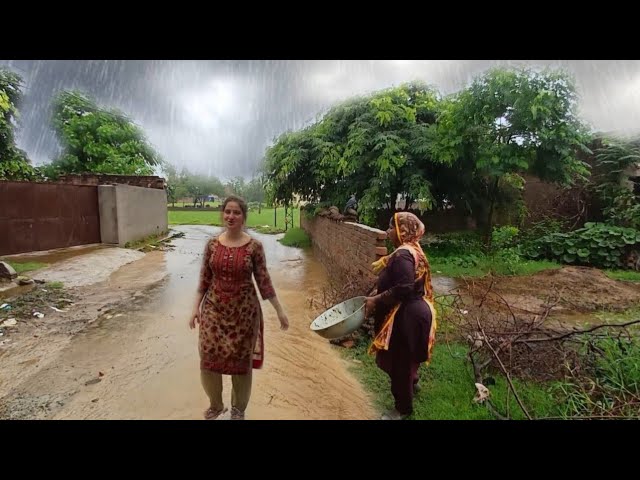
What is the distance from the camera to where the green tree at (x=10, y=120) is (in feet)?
15.1

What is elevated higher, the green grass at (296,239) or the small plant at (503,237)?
A: the small plant at (503,237)

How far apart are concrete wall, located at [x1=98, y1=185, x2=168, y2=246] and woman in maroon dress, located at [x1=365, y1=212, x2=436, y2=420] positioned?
8831 mm

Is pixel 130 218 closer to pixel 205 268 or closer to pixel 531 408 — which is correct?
pixel 205 268

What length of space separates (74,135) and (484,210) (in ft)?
46.1

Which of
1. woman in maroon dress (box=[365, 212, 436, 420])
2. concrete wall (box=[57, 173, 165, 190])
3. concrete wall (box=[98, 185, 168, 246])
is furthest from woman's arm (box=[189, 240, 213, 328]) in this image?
concrete wall (box=[57, 173, 165, 190])

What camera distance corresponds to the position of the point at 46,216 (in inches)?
321

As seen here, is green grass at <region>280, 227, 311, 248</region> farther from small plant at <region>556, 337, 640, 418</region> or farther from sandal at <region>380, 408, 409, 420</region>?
small plant at <region>556, 337, 640, 418</region>

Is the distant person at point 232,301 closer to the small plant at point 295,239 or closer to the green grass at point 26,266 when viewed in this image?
the green grass at point 26,266

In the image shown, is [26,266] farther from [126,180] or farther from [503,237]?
[503,237]

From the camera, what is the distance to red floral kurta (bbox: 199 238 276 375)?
179 cm

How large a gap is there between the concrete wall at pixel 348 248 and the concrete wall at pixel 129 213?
5.02 metres

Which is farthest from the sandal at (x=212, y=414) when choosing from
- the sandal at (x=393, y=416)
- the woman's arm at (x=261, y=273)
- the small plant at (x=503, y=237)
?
the small plant at (x=503, y=237)

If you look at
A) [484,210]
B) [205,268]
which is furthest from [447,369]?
[484,210]

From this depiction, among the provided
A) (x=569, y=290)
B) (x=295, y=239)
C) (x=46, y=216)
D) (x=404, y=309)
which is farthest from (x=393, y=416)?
(x=46, y=216)
